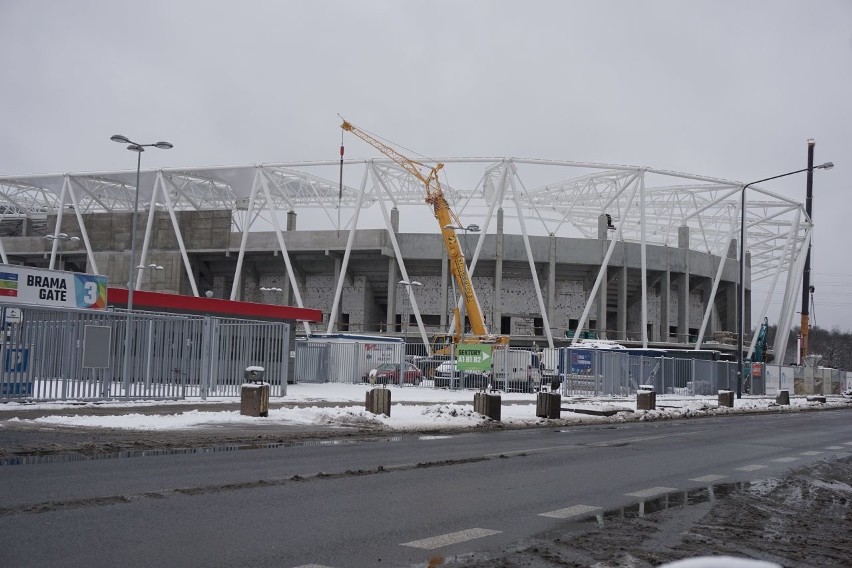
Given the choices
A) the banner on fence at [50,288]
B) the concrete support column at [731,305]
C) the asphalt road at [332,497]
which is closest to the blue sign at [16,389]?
the banner on fence at [50,288]

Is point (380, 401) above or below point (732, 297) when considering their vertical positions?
below

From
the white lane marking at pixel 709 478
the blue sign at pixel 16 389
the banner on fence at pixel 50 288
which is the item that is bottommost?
the white lane marking at pixel 709 478

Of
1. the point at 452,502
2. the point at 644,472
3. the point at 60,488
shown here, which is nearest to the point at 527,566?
the point at 452,502

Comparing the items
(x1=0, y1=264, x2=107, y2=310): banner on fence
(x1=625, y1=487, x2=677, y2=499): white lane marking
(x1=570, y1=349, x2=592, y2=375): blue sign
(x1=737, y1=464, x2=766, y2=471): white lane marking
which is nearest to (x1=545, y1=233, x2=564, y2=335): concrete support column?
(x1=570, y1=349, x2=592, y2=375): blue sign

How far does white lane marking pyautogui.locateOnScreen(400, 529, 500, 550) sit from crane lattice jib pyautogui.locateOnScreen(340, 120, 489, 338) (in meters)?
43.6

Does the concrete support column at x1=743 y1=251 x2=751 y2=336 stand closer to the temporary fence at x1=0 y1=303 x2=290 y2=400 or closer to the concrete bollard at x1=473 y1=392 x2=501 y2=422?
the concrete bollard at x1=473 y1=392 x2=501 y2=422

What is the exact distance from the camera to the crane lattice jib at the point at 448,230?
176 feet

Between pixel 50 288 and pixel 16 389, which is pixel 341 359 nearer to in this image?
pixel 50 288

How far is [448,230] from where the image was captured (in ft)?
179

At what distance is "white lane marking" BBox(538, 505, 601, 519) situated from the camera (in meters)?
7.43

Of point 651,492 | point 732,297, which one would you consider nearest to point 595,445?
point 651,492

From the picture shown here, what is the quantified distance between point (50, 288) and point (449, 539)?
20014 millimetres

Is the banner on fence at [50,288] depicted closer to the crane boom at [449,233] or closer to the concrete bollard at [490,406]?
the concrete bollard at [490,406]

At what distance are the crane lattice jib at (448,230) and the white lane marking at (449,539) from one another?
43.6 m
